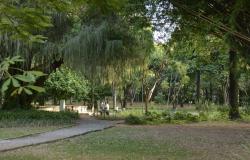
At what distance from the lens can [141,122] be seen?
24297 millimetres

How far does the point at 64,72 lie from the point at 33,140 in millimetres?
20813

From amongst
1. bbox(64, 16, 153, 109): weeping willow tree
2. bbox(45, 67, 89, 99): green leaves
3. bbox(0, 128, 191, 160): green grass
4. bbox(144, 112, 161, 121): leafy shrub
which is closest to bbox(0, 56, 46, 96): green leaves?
bbox(0, 128, 191, 160): green grass

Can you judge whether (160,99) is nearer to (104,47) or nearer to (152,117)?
(152,117)

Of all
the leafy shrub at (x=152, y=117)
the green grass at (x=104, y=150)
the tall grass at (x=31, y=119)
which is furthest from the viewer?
the leafy shrub at (x=152, y=117)

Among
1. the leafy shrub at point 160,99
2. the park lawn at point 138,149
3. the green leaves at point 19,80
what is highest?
the leafy shrub at point 160,99

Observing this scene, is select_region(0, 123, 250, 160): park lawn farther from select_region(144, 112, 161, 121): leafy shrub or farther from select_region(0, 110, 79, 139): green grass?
select_region(144, 112, 161, 121): leafy shrub

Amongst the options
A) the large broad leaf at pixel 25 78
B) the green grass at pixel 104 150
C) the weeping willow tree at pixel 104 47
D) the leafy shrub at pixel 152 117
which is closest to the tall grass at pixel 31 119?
the weeping willow tree at pixel 104 47

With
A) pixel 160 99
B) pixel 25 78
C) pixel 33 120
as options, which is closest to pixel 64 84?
pixel 33 120

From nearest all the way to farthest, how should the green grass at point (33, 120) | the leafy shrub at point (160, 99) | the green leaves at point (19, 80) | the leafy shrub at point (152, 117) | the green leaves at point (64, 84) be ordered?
the green leaves at point (19, 80), the green grass at point (33, 120), the leafy shrub at point (152, 117), the green leaves at point (64, 84), the leafy shrub at point (160, 99)

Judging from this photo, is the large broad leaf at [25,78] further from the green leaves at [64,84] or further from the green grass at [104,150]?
the green leaves at [64,84]

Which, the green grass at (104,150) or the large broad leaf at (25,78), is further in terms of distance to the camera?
the green grass at (104,150)

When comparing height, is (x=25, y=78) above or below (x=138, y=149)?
above

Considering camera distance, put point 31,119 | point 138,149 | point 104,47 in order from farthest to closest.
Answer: point 104,47 < point 31,119 < point 138,149

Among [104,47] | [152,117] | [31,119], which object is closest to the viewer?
[31,119]
